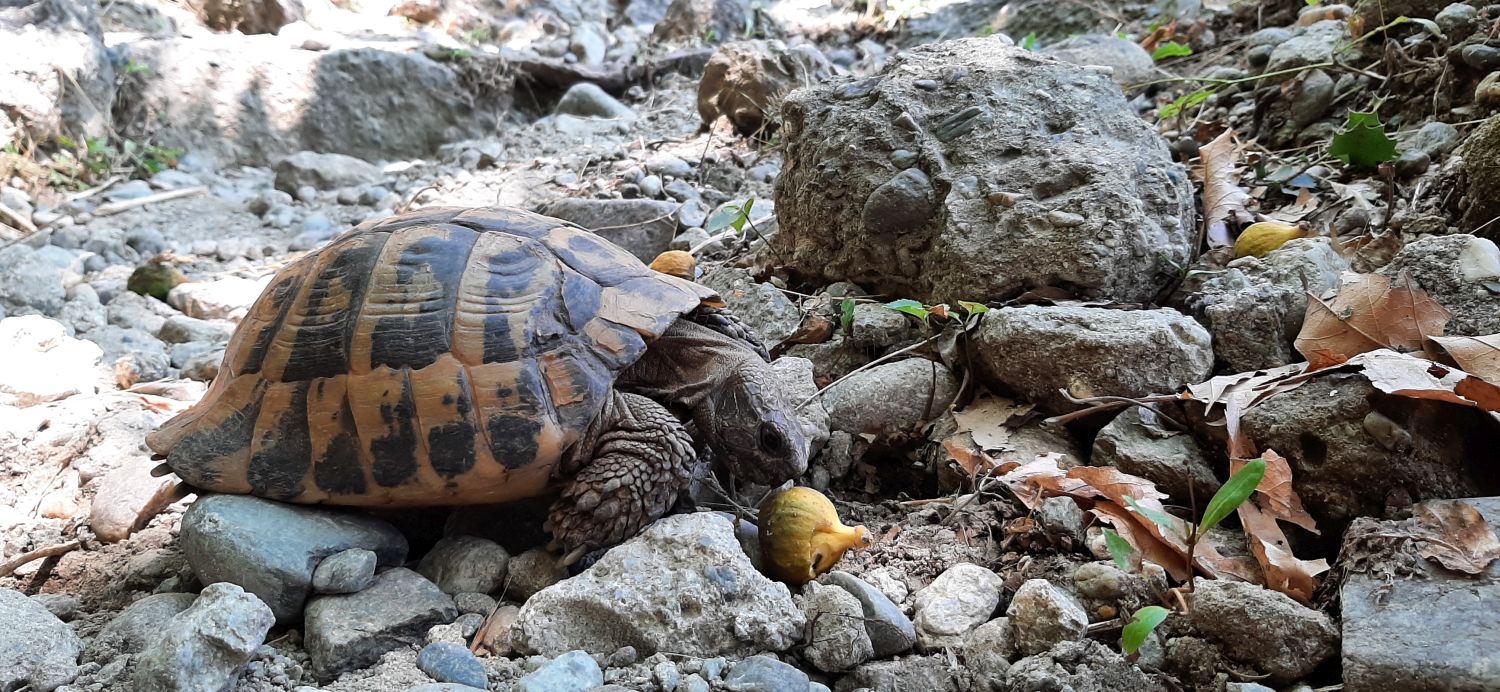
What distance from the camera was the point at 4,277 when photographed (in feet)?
14.8

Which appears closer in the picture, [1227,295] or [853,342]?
[1227,295]

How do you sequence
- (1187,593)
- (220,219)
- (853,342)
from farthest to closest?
(220,219), (853,342), (1187,593)

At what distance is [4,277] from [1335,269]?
5574mm

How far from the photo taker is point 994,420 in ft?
8.42

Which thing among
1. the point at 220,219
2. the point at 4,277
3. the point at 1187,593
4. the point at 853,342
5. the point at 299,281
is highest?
the point at 299,281

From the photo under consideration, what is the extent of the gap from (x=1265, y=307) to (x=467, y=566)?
84.2 inches

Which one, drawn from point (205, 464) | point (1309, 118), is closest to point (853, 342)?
point (205, 464)

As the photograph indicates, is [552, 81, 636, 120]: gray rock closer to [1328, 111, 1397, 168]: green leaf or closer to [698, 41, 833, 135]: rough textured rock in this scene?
[698, 41, 833, 135]: rough textured rock

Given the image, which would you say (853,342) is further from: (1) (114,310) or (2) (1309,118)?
(1) (114,310)

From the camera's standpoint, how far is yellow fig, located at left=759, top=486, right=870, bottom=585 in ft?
6.86

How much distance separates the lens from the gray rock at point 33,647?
1816mm

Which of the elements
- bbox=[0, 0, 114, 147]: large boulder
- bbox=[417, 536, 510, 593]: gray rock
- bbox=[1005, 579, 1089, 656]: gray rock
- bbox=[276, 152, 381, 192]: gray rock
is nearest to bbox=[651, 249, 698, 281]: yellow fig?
bbox=[417, 536, 510, 593]: gray rock

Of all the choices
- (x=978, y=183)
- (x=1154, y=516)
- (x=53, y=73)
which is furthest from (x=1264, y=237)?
(x=53, y=73)

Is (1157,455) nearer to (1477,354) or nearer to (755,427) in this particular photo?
(1477,354)
